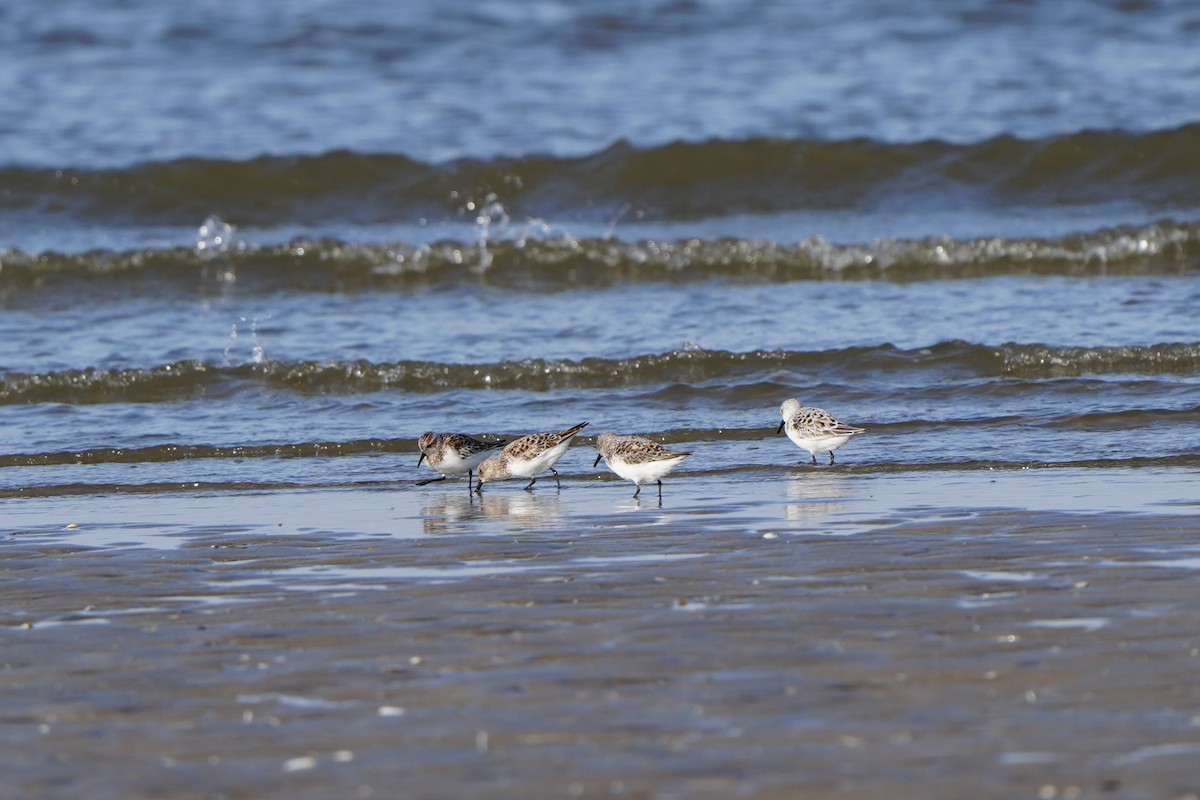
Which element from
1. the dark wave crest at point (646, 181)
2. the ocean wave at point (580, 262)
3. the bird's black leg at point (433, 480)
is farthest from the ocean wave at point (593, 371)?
the dark wave crest at point (646, 181)

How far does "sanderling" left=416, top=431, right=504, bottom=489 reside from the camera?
28.3ft

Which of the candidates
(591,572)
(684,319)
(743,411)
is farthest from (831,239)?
(591,572)

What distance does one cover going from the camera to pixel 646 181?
18.6 meters

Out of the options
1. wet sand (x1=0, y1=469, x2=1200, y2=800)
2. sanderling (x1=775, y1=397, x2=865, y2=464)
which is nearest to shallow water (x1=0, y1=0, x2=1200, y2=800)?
wet sand (x1=0, y1=469, x2=1200, y2=800)

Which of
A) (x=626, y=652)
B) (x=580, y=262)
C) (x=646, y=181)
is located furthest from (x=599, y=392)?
(x=646, y=181)

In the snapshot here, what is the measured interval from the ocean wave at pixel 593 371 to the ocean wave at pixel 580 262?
3.34m

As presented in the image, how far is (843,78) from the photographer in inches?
849

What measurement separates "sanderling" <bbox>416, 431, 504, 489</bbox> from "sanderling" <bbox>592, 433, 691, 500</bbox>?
0.86 m

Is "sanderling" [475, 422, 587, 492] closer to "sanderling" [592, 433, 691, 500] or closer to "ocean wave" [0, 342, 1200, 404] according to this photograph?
"sanderling" [592, 433, 691, 500]

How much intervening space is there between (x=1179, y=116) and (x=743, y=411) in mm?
10811

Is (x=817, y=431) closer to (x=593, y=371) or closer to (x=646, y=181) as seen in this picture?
(x=593, y=371)

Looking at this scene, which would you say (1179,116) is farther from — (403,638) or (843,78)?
(403,638)

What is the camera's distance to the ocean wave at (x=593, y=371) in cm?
1083

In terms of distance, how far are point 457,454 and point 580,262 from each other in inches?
276
